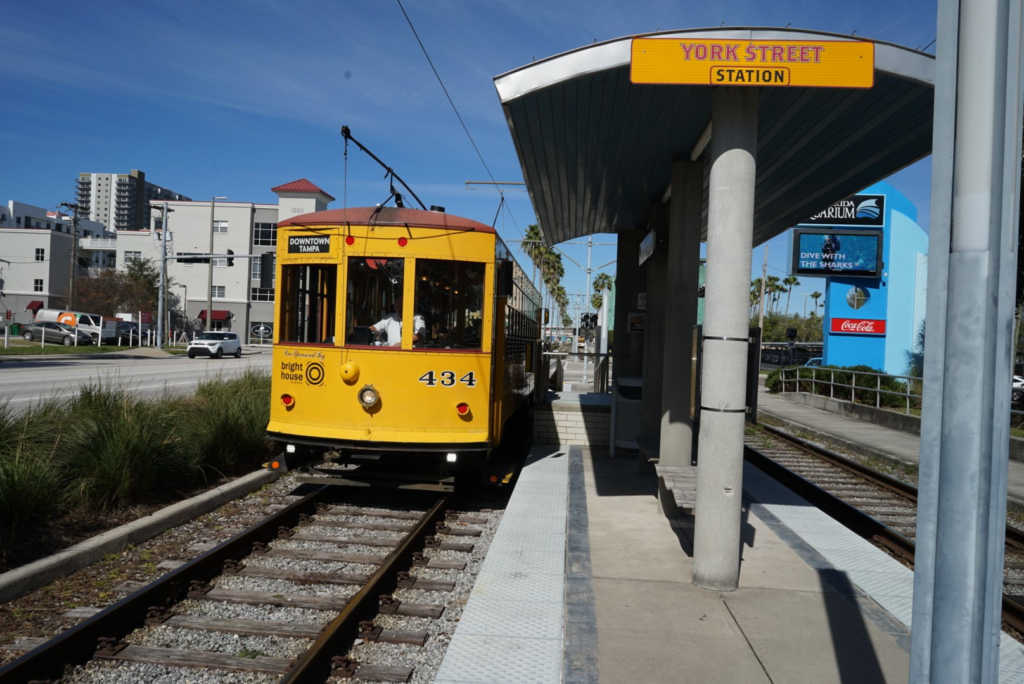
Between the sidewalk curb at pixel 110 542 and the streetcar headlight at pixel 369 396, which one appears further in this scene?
the streetcar headlight at pixel 369 396

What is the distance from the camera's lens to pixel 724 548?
513 centimetres

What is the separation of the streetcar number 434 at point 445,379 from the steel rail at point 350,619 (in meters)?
1.65

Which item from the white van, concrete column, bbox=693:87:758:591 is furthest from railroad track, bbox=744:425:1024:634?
the white van

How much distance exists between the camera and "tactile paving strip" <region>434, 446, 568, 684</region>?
3764 millimetres

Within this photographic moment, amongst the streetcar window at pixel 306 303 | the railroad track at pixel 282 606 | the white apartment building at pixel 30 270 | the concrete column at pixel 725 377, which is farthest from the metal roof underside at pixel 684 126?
the white apartment building at pixel 30 270

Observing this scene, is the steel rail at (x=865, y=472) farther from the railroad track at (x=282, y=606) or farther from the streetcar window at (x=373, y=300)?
the streetcar window at (x=373, y=300)

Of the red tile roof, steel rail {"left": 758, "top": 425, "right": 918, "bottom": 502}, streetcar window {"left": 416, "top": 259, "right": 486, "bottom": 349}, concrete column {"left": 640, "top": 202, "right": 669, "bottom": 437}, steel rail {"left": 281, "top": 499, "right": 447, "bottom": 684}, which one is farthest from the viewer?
the red tile roof

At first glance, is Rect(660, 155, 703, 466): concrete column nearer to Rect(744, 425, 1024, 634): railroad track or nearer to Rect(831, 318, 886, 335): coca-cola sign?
Rect(744, 425, 1024, 634): railroad track

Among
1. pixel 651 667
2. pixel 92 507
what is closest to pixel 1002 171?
pixel 651 667

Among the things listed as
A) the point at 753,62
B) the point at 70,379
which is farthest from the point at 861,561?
the point at 70,379

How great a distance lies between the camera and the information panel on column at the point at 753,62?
Answer: 5023mm

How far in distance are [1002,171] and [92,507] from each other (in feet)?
23.6

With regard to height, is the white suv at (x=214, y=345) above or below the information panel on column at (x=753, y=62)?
below

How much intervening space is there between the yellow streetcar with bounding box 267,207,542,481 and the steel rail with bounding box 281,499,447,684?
4.54 ft
